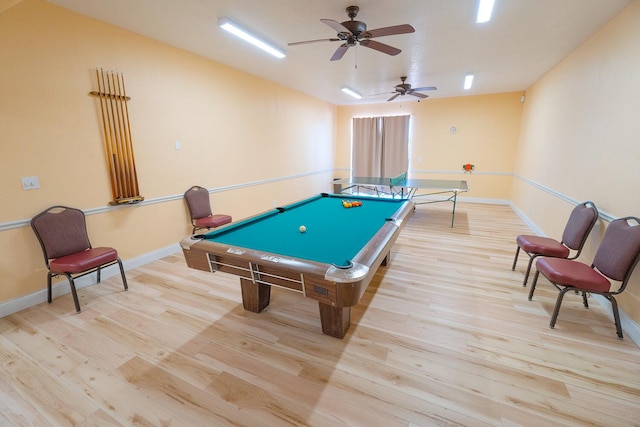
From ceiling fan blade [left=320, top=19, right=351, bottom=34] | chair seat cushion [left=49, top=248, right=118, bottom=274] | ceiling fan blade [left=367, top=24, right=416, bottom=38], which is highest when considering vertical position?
Answer: ceiling fan blade [left=320, top=19, right=351, bottom=34]

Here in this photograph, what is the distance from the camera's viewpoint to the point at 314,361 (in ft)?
5.94

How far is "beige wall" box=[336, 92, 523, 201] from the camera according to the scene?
6383 mm

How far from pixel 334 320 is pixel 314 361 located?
312 mm

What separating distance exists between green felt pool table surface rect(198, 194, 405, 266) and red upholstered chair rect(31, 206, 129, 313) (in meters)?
1.29

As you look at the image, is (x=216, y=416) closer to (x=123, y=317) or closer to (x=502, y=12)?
(x=123, y=317)

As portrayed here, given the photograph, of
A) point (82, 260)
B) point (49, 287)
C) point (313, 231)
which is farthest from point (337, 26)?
point (49, 287)

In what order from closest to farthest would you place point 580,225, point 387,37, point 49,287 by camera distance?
point 49,287, point 580,225, point 387,37

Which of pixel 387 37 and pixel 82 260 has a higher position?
pixel 387 37

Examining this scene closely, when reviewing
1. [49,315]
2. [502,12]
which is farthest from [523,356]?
[49,315]

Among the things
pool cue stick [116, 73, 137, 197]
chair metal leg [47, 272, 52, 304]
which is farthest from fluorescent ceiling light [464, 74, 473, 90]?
chair metal leg [47, 272, 52, 304]

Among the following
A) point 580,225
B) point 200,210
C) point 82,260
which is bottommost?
point 82,260

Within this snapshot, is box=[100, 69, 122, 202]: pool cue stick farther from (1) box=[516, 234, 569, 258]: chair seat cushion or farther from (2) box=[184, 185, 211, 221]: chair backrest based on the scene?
(1) box=[516, 234, 569, 258]: chair seat cushion

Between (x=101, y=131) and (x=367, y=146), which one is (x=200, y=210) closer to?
(x=101, y=131)

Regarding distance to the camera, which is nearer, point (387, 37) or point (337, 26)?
point (337, 26)
